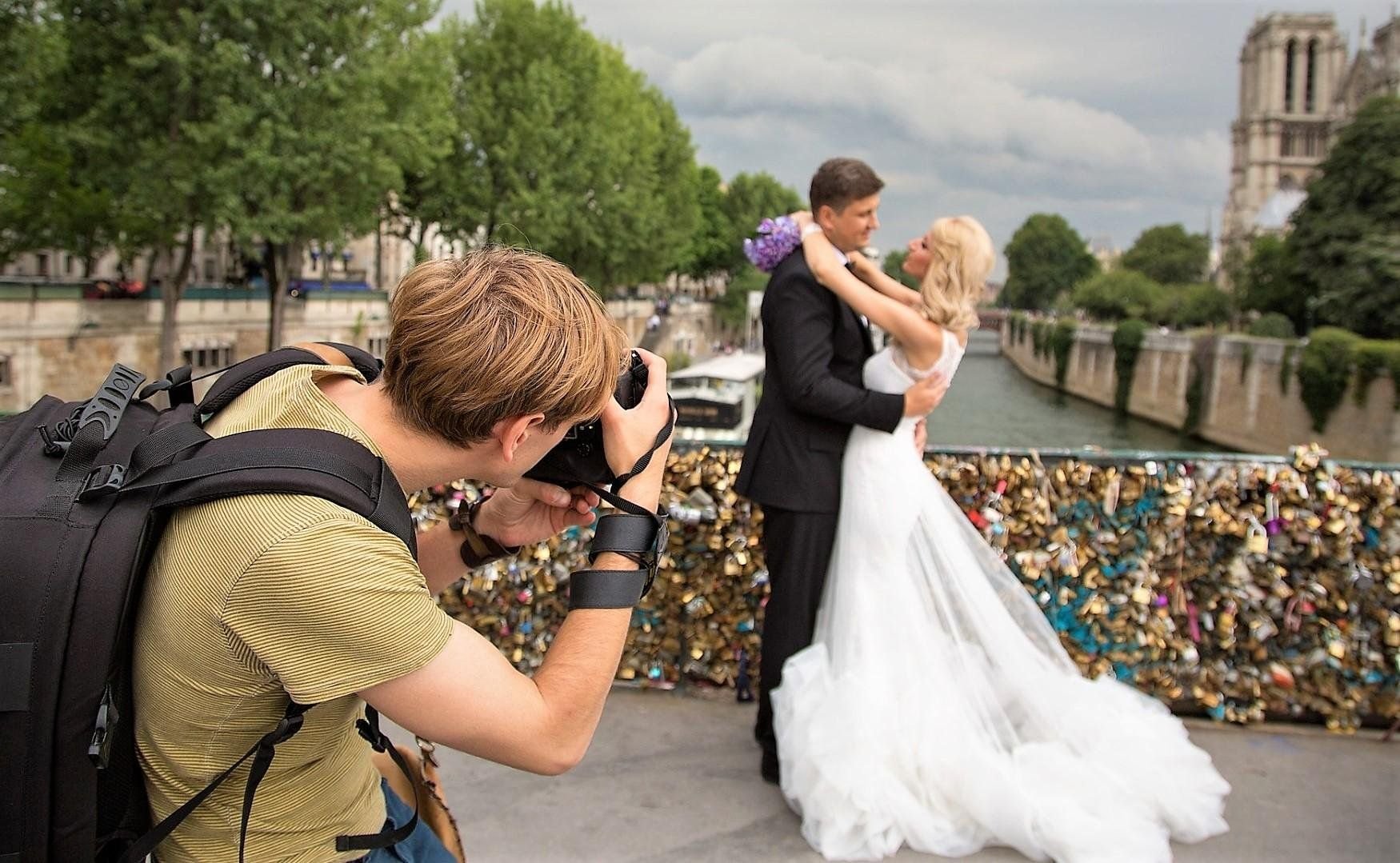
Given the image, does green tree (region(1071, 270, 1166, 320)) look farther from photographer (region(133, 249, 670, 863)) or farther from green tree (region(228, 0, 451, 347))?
photographer (region(133, 249, 670, 863))

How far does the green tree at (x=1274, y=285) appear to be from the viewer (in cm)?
4781

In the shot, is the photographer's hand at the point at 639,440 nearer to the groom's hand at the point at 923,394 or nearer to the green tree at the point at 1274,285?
the groom's hand at the point at 923,394

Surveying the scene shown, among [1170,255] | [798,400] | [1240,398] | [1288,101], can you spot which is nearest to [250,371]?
[798,400]

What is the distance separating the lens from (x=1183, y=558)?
4.84 m

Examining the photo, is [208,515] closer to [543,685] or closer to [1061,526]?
[543,685]

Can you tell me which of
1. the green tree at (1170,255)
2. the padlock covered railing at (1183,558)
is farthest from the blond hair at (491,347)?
the green tree at (1170,255)

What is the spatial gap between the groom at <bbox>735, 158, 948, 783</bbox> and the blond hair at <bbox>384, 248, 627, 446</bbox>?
8.19 ft

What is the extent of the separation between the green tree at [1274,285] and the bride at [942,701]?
48.6m

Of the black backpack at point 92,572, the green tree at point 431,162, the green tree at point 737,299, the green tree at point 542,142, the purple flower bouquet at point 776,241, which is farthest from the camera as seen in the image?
the green tree at point 737,299

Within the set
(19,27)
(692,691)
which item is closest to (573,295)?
(692,691)

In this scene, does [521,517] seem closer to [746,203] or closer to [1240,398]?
[1240,398]

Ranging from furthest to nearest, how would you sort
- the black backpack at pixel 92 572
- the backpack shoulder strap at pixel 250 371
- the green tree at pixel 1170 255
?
the green tree at pixel 1170 255 < the backpack shoulder strap at pixel 250 371 < the black backpack at pixel 92 572

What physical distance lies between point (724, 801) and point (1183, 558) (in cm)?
220

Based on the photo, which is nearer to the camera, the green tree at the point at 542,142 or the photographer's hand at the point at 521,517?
the photographer's hand at the point at 521,517
